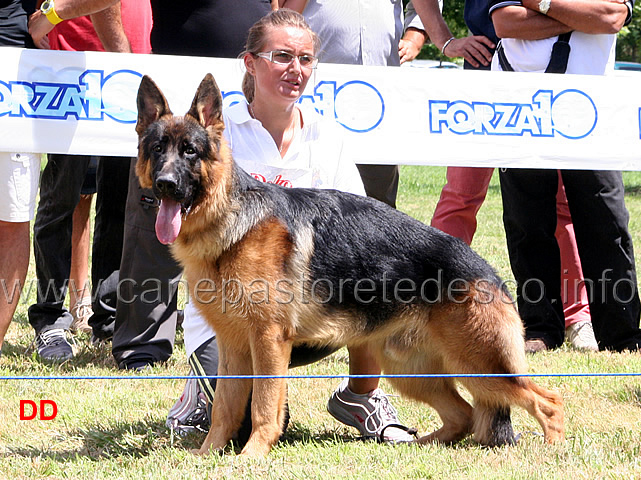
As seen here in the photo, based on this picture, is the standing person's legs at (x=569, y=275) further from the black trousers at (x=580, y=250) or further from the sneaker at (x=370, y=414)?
the sneaker at (x=370, y=414)

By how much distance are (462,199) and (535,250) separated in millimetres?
644

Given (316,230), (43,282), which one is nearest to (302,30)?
(316,230)

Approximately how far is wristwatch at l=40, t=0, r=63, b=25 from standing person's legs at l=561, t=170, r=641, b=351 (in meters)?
3.20

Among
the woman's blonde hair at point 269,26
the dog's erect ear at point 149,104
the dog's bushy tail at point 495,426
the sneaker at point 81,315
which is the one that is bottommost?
the sneaker at point 81,315

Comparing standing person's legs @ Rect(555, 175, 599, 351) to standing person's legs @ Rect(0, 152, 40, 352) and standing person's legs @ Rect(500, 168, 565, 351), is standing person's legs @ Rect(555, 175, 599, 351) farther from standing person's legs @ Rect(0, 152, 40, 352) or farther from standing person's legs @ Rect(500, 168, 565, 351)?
standing person's legs @ Rect(0, 152, 40, 352)

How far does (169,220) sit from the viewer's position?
3.19 meters

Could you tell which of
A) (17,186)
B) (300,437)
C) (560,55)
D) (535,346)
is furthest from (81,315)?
(560,55)

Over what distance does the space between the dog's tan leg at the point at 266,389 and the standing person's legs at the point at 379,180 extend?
2.14 m

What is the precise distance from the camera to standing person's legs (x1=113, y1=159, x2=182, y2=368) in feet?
15.3

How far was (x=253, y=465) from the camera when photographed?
126 inches

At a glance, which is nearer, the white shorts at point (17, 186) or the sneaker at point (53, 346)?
the white shorts at point (17, 186)

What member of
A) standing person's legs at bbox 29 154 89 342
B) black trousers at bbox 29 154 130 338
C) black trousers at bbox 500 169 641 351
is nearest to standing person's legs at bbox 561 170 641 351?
black trousers at bbox 500 169 641 351

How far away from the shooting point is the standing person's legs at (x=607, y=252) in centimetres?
505

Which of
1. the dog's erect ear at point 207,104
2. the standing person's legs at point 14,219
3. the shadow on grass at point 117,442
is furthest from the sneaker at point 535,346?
the standing person's legs at point 14,219
